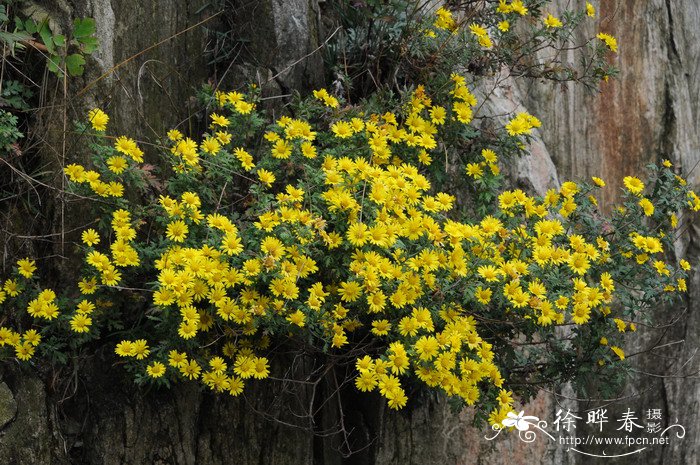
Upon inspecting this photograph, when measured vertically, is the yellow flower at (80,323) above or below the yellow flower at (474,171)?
below

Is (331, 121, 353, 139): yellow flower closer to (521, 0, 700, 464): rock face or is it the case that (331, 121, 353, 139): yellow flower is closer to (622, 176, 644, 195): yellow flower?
(622, 176, 644, 195): yellow flower

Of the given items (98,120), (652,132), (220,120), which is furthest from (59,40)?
(652,132)

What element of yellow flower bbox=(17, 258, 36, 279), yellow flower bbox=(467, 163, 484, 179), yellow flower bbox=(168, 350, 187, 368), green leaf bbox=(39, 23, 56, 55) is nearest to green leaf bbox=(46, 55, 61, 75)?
green leaf bbox=(39, 23, 56, 55)

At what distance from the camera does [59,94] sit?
10.1 ft

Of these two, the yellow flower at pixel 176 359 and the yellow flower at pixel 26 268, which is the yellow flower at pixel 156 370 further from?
the yellow flower at pixel 26 268

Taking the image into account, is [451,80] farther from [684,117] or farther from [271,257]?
[684,117]

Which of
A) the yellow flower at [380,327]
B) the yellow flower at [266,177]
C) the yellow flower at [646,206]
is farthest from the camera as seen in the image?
the yellow flower at [646,206]

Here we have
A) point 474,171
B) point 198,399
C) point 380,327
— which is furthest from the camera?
point 474,171

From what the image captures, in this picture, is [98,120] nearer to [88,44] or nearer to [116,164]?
[116,164]

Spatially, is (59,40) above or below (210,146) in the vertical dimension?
above

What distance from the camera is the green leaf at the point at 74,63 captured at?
3.03 metres

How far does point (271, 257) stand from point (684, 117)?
4.01m

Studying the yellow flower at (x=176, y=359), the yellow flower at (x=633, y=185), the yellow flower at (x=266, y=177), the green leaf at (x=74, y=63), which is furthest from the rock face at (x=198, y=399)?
the yellow flower at (x=633, y=185)

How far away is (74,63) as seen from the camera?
3037 mm
